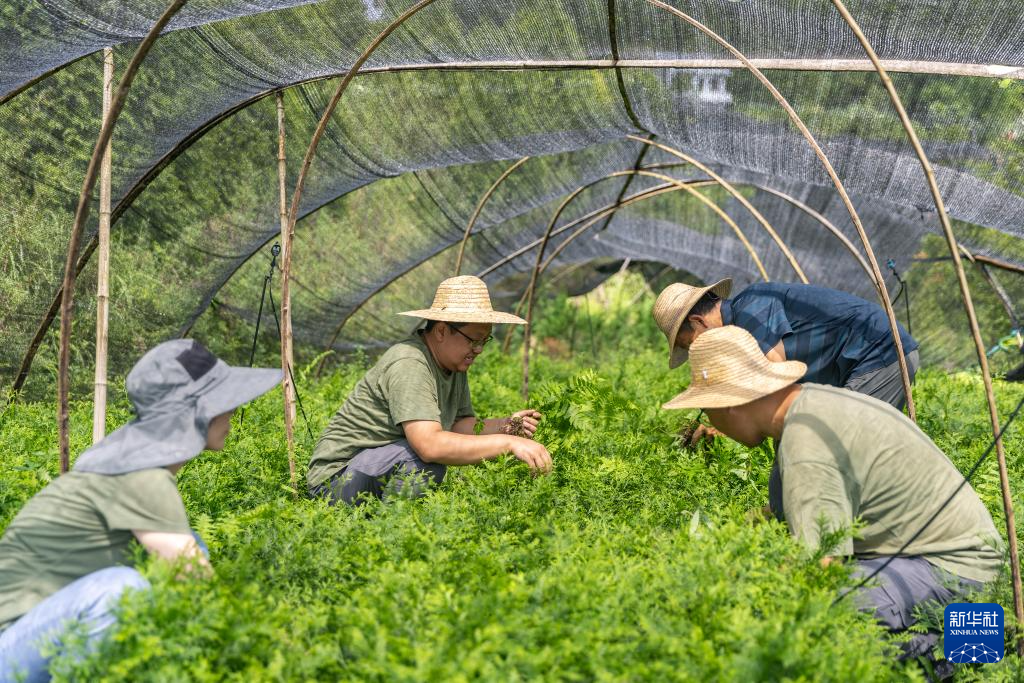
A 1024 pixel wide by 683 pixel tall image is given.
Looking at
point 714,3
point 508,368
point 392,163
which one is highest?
point 714,3

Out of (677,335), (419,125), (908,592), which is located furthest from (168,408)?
(419,125)

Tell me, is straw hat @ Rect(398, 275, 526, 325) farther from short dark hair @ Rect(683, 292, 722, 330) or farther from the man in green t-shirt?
the man in green t-shirt

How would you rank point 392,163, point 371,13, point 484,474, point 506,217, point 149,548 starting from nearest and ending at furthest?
point 149,548, point 484,474, point 371,13, point 392,163, point 506,217

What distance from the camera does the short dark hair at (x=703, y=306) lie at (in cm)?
523

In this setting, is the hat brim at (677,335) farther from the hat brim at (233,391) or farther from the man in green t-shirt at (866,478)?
the hat brim at (233,391)

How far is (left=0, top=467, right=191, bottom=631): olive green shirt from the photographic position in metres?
2.99

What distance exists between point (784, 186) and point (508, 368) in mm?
3403

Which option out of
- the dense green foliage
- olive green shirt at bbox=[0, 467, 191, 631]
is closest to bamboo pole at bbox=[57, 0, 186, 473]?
the dense green foliage

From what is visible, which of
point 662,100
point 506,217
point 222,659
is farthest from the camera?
point 506,217

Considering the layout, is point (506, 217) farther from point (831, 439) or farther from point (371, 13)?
point (831, 439)

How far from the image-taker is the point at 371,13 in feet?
19.6

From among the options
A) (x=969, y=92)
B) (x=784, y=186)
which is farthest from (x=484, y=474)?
(x=784, y=186)

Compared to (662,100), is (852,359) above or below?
below

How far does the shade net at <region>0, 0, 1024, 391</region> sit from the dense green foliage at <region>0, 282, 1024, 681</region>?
7.25 ft
